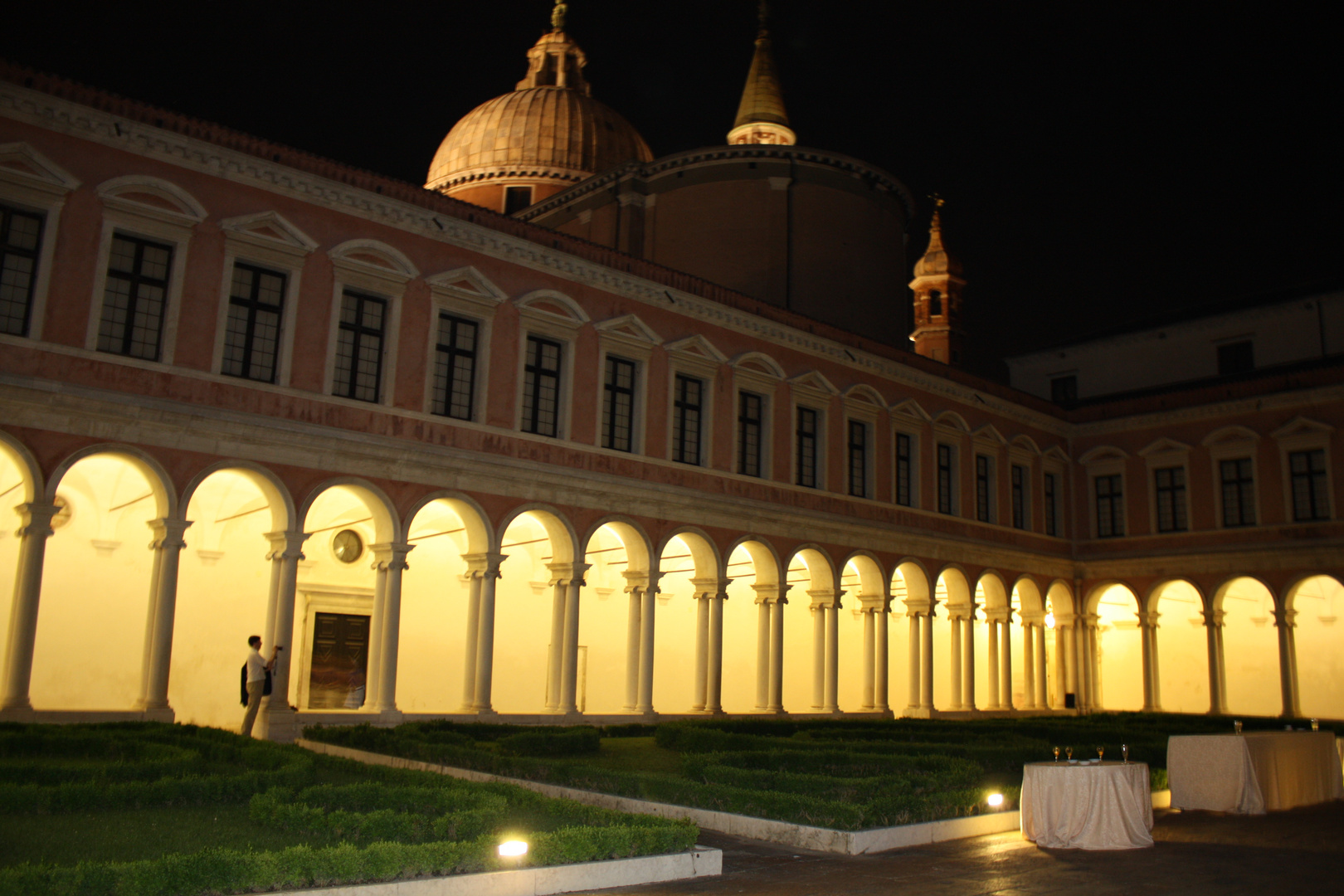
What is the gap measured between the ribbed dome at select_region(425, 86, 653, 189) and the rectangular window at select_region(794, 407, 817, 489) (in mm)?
15957

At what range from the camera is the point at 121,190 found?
1773cm

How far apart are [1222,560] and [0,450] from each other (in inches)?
1222

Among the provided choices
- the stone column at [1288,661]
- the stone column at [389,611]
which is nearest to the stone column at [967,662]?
the stone column at [1288,661]

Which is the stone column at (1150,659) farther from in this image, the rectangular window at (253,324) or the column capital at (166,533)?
the column capital at (166,533)

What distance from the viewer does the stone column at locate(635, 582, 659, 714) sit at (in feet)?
77.3

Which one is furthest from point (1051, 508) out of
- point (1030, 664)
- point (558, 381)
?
point (558, 381)

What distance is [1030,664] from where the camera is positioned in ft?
113

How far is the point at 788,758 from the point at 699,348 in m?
12.7

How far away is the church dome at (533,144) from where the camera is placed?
1601 inches

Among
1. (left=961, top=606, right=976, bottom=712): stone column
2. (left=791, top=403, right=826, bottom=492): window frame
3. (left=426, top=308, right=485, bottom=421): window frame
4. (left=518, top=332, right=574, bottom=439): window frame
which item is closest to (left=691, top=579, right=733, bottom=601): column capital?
(left=791, top=403, right=826, bottom=492): window frame

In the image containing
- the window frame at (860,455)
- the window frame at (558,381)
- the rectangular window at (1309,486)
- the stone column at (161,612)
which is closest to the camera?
the stone column at (161,612)

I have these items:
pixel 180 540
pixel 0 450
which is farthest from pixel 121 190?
pixel 180 540

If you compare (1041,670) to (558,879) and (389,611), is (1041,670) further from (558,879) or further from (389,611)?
(558,879)

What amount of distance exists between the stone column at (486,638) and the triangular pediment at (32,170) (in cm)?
935
